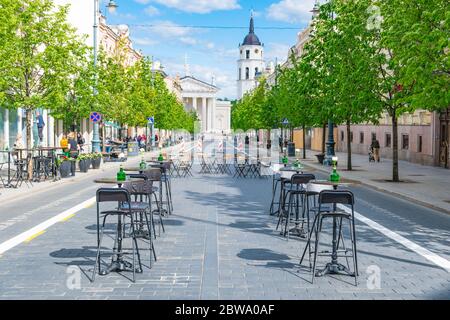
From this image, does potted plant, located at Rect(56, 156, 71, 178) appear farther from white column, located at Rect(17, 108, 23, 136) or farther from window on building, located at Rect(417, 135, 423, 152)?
window on building, located at Rect(417, 135, 423, 152)

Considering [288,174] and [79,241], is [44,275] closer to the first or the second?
[79,241]

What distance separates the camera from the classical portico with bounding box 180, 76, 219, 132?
605ft

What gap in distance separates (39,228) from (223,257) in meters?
4.70

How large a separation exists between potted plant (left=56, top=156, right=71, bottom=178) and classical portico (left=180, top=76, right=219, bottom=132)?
158683mm

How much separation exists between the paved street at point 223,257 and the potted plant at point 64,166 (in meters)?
7.90

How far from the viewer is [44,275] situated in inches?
314

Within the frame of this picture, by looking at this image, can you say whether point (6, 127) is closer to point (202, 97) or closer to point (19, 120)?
point (19, 120)

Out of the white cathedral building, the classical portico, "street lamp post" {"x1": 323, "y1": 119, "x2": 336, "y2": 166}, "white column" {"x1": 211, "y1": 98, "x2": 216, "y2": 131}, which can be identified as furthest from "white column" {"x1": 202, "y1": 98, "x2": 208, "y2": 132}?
"street lamp post" {"x1": 323, "y1": 119, "x2": 336, "y2": 166}

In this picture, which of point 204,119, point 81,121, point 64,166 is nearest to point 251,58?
point 204,119

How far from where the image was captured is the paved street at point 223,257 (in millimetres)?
7234

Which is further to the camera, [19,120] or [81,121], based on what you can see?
[81,121]

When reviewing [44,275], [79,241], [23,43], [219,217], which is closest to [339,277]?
[44,275]

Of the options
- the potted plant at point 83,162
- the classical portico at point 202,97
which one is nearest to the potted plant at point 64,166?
the potted plant at point 83,162

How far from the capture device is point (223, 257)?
9.17 metres
